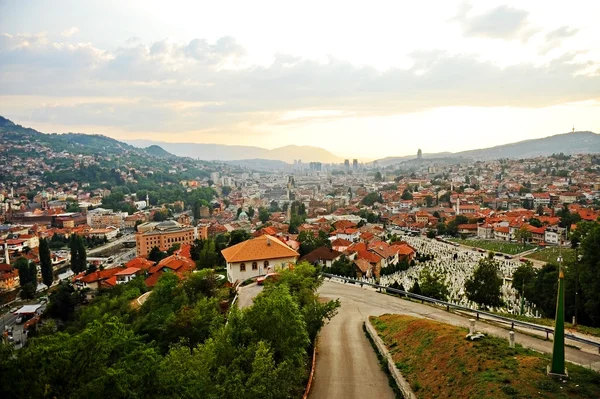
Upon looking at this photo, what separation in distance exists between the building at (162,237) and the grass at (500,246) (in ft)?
92.1

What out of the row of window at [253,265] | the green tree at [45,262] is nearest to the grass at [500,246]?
the row of window at [253,265]

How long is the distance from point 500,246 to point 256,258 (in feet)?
92.8

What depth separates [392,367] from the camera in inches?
311

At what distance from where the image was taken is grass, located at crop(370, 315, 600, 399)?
216 inches

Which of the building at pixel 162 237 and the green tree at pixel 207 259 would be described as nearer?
the green tree at pixel 207 259

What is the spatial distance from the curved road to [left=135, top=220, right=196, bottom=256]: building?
33.9 metres

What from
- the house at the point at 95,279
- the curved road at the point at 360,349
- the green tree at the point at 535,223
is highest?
the curved road at the point at 360,349

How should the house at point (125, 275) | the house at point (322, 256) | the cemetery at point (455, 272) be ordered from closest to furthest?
the cemetery at point (455, 272) → the house at point (322, 256) → the house at point (125, 275)

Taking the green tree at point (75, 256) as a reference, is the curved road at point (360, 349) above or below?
above

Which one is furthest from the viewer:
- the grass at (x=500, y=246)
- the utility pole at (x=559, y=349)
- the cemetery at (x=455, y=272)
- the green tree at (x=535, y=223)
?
the green tree at (x=535, y=223)

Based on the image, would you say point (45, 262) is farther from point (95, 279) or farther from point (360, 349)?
point (360, 349)

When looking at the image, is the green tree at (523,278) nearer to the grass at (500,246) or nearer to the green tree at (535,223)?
the grass at (500,246)

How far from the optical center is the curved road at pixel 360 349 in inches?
287

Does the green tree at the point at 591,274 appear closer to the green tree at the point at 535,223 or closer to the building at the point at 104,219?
the green tree at the point at 535,223
